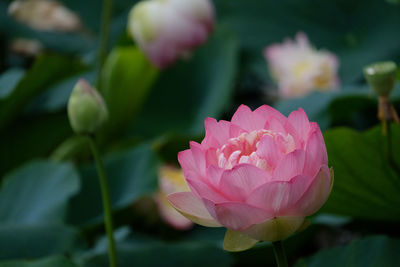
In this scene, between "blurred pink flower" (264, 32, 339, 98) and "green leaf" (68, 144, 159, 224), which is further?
"blurred pink flower" (264, 32, 339, 98)

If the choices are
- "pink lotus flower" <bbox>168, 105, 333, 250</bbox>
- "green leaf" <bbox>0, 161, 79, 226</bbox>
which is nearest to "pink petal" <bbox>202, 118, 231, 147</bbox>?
"pink lotus flower" <bbox>168, 105, 333, 250</bbox>

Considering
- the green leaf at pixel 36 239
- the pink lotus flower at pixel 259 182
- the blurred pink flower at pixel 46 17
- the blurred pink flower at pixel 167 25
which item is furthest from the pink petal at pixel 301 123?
the blurred pink flower at pixel 46 17

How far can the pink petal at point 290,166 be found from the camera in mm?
262

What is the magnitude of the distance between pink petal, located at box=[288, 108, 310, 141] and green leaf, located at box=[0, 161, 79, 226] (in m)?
0.40

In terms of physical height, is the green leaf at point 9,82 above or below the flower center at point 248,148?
above

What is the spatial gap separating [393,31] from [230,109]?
355 mm

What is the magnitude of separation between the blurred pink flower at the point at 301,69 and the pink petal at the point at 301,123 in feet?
1.91

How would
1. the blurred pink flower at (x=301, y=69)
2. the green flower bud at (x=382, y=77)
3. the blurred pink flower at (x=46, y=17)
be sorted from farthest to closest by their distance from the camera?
the blurred pink flower at (x=46, y=17) → the blurred pink flower at (x=301, y=69) → the green flower bud at (x=382, y=77)

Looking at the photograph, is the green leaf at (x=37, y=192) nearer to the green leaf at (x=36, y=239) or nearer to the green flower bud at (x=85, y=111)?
the green leaf at (x=36, y=239)

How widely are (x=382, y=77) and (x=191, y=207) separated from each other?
166mm

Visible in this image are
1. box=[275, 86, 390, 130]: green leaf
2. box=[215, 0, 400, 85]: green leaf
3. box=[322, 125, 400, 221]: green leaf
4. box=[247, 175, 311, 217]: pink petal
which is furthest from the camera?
box=[215, 0, 400, 85]: green leaf

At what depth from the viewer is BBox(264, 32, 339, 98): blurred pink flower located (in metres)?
0.87

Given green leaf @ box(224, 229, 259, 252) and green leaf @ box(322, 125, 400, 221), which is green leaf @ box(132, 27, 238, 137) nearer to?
green leaf @ box(322, 125, 400, 221)

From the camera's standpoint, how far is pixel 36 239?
553 millimetres
